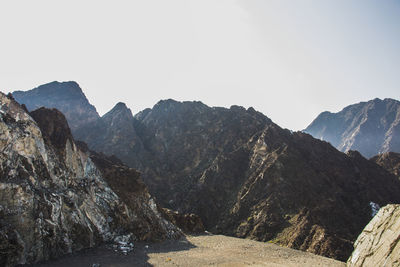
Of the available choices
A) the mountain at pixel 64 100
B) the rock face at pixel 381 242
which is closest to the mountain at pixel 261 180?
the rock face at pixel 381 242

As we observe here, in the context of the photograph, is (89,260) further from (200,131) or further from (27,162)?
(200,131)

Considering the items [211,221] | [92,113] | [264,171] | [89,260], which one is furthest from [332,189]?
[92,113]

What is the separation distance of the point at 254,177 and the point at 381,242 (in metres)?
41.8

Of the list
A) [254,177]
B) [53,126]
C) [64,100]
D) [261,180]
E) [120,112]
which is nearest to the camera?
[53,126]

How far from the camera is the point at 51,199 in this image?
28344 mm

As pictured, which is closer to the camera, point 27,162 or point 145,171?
point 27,162

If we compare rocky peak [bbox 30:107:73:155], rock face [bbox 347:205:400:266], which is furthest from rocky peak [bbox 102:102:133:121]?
rock face [bbox 347:205:400:266]

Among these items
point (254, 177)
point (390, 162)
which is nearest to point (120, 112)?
point (254, 177)

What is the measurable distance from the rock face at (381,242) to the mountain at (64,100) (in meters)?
124

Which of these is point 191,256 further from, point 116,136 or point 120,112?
point 120,112

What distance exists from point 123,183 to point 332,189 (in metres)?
45.1

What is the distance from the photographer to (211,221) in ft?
210

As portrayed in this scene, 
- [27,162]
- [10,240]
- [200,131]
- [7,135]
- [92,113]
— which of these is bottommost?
[10,240]

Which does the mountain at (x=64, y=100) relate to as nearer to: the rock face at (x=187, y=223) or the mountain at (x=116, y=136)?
the mountain at (x=116, y=136)
